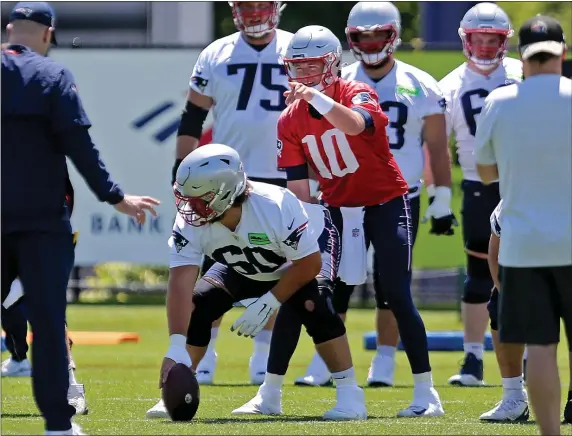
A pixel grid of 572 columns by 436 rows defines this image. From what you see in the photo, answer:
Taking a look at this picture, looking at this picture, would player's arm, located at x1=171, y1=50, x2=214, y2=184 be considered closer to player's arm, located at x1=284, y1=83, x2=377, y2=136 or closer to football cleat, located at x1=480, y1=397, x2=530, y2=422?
player's arm, located at x1=284, y1=83, x2=377, y2=136

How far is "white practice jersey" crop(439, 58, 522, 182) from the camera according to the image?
30.2 ft

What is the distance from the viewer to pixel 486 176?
573cm

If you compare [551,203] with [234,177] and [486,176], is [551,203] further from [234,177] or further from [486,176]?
[234,177]

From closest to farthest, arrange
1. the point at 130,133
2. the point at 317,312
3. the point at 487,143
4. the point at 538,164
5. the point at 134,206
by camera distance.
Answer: the point at 538,164, the point at 487,143, the point at 134,206, the point at 317,312, the point at 130,133

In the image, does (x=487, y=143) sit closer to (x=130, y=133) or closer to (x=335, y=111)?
(x=335, y=111)

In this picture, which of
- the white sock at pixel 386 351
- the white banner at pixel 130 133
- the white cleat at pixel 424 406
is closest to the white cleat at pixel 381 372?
the white sock at pixel 386 351

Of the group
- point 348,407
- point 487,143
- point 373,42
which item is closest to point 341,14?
point 373,42

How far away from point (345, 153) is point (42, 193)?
2.13 meters

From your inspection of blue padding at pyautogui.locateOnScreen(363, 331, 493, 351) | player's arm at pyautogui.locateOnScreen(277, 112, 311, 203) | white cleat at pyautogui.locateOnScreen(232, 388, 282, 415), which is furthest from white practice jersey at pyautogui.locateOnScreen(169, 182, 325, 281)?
blue padding at pyautogui.locateOnScreen(363, 331, 493, 351)

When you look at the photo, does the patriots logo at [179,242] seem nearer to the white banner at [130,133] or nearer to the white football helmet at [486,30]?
the white football helmet at [486,30]

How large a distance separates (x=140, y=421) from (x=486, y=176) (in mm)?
2070

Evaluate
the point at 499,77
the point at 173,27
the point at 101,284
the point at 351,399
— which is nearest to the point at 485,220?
the point at 499,77

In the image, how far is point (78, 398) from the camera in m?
7.23

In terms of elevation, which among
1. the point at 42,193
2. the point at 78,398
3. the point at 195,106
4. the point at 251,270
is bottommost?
the point at 78,398
